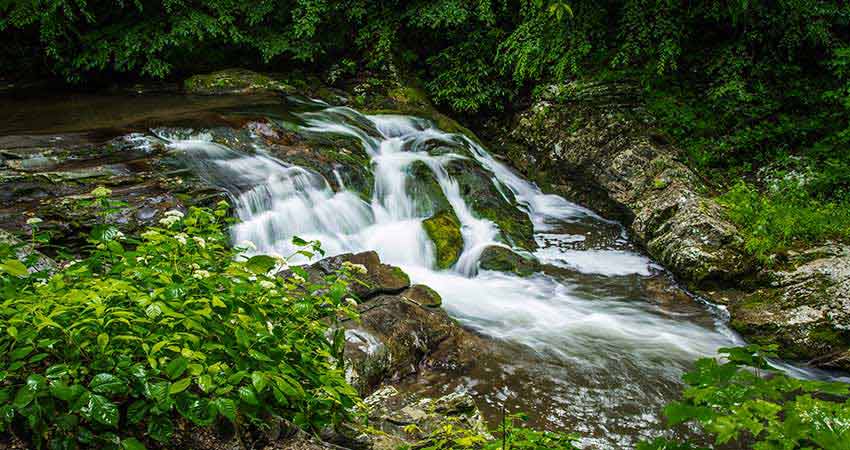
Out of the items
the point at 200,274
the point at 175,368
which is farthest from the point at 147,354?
the point at 200,274

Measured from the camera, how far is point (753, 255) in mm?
6332

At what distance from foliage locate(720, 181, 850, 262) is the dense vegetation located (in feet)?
0.08

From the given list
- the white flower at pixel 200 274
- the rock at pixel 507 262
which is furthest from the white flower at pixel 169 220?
the rock at pixel 507 262

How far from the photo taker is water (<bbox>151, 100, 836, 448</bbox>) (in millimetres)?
4555

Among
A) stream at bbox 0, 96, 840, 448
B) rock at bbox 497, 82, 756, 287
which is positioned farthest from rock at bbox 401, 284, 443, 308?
rock at bbox 497, 82, 756, 287

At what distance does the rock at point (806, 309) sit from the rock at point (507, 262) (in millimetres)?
2353

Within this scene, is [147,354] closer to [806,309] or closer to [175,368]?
[175,368]

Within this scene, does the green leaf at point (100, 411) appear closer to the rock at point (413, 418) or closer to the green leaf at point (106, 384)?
the green leaf at point (106, 384)

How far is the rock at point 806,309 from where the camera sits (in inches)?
205

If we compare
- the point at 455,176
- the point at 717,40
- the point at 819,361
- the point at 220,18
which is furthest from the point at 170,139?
the point at 717,40

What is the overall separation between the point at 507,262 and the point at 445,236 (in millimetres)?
937

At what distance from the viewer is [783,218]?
21.9 feet

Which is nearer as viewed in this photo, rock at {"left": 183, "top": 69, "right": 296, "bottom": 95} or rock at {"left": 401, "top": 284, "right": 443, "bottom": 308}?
rock at {"left": 401, "top": 284, "right": 443, "bottom": 308}

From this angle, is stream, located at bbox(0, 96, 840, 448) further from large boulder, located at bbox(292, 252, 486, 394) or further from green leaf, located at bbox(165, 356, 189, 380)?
green leaf, located at bbox(165, 356, 189, 380)
